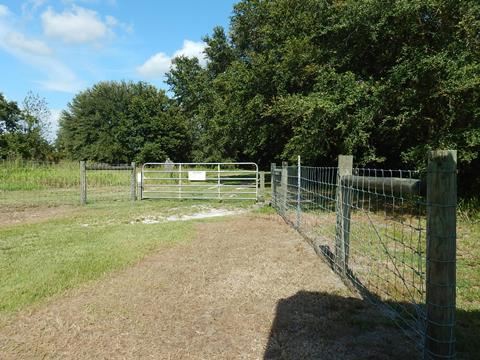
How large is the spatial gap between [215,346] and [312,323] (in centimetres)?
88

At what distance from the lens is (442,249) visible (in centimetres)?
237

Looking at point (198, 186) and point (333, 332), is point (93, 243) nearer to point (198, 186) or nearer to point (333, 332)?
point (333, 332)

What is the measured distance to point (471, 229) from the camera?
7.74m

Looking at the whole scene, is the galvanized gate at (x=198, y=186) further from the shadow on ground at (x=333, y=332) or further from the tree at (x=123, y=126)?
the tree at (x=123, y=126)

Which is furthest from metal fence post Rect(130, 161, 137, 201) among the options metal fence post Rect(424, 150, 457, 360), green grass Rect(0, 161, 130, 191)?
metal fence post Rect(424, 150, 457, 360)

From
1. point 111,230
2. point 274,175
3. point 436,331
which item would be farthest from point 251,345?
point 274,175

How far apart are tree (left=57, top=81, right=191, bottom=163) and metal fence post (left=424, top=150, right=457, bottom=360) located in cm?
5022

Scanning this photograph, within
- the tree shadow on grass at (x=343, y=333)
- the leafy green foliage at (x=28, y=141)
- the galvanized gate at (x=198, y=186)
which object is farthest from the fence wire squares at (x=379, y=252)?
the leafy green foliage at (x=28, y=141)

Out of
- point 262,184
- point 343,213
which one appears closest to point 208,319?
point 343,213

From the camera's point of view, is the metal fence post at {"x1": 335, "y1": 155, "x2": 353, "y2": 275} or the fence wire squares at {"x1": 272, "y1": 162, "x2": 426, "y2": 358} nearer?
the fence wire squares at {"x1": 272, "y1": 162, "x2": 426, "y2": 358}

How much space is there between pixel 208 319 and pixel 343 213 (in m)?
1.98

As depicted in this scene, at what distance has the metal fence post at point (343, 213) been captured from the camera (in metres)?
4.54

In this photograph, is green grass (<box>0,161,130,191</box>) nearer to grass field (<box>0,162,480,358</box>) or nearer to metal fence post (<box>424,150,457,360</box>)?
grass field (<box>0,162,480,358</box>)

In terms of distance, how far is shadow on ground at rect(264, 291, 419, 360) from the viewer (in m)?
2.89
